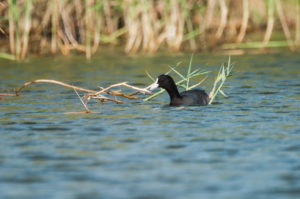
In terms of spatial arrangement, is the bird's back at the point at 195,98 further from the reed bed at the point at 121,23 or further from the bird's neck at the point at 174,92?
the reed bed at the point at 121,23

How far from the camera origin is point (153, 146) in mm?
7523

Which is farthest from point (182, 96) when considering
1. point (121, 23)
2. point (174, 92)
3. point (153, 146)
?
point (121, 23)

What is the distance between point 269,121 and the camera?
9000mm

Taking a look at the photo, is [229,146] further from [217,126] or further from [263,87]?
[263,87]

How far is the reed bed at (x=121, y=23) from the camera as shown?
1750cm

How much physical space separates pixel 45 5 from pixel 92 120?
10543mm

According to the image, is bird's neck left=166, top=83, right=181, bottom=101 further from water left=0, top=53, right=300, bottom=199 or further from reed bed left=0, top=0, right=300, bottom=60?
reed bed left=0, top=0, right=300, bottom=60

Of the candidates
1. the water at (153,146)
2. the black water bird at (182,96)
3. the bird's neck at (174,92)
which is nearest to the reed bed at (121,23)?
the water at (153,146)

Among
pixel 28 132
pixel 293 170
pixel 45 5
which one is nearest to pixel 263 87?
pixel 28 132

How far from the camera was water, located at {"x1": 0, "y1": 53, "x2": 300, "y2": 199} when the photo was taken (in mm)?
5793

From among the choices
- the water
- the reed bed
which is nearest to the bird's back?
the water

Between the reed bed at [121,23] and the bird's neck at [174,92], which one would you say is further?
the reed bed at [121,23]

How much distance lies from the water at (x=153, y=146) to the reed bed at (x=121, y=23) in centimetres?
456

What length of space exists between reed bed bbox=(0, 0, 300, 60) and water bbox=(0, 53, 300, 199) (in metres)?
4.56
